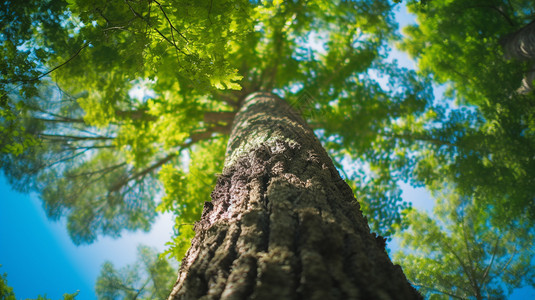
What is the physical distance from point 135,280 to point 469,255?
25.4 feet

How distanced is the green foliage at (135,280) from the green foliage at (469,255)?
17.9ft

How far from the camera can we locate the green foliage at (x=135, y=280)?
605 centimetres

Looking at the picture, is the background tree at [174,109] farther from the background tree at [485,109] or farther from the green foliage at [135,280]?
the green foliage at [135,280]

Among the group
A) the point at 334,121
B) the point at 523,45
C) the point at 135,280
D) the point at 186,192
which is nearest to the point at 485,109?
the point at 523,45

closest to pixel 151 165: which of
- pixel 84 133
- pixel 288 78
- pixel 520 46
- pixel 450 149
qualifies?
pixel 84 133

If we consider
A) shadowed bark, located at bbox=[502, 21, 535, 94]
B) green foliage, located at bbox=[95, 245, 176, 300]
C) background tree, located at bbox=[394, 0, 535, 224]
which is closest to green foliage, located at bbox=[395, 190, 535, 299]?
background tree, located at bbox=[394, 0, 535, 224]

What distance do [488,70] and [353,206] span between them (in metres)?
5.58

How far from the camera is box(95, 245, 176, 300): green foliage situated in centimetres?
605

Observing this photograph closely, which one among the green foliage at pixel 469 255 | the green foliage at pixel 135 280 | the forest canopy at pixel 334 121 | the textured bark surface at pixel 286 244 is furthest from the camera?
the green foliage at pixel 135 280

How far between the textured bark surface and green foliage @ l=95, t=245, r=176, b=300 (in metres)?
5.62

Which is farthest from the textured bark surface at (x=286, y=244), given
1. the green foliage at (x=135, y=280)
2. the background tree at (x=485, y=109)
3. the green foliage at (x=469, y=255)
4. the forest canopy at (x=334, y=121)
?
the green foliage at (x=135, y=280)

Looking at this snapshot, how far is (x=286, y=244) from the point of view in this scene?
38.0 inches

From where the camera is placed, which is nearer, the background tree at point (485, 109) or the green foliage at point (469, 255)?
the background tree at point (485, 109)

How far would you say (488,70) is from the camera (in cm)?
497
